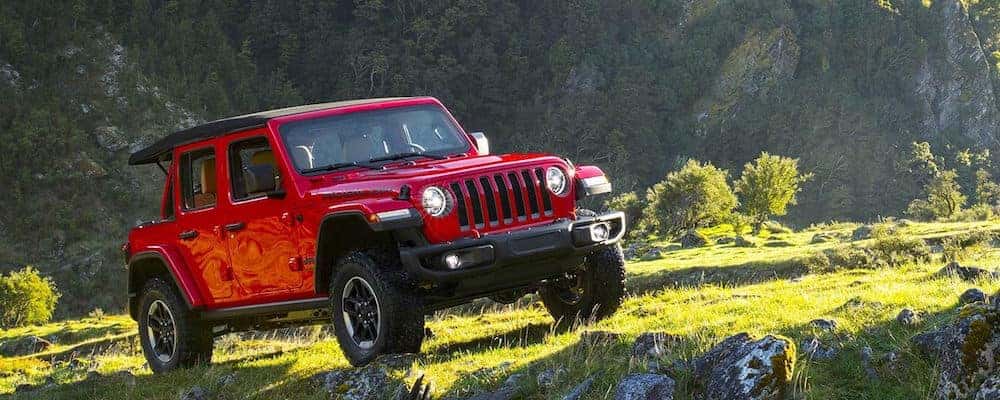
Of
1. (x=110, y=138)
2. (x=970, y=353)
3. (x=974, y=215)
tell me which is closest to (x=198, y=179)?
(x=970, y=353)

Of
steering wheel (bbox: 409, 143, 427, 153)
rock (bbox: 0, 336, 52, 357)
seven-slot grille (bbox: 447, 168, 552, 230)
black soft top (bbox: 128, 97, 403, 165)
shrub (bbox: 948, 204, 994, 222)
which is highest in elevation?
black soft top (bbox: 128, 97, 403, 165)

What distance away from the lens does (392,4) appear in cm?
16300

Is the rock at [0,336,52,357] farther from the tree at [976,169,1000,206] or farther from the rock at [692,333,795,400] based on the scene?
the tree at [976,169,1000,206]

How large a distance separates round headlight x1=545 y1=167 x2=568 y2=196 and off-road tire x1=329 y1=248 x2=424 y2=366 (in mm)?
1503

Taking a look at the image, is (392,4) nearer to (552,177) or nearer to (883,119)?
(883,119)

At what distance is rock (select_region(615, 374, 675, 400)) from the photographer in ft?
24.2

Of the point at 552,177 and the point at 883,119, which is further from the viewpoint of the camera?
the point at 883,119

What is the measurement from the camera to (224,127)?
1183 centimetres

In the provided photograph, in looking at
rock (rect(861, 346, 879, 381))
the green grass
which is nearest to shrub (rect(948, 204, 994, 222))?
the green grass

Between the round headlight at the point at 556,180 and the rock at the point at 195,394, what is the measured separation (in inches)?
146

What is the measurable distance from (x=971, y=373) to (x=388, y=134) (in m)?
6.64

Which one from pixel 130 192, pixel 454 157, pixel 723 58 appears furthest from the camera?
pixel 723 58

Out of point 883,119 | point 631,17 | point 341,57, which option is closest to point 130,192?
point 341,57

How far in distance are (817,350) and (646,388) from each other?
1285 millimetres
